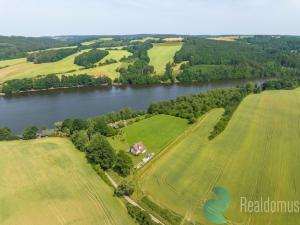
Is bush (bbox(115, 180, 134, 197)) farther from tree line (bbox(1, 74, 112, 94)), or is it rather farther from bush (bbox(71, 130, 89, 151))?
tree line (bbox(1, 74, 112, 94))

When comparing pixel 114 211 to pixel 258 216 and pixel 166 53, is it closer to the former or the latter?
pixel 258 216

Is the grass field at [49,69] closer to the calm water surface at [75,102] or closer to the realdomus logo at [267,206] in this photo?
the calm water surface at [75,102]

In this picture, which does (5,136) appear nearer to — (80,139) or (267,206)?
(80,139)

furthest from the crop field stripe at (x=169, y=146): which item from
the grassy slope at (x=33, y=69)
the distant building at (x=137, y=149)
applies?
the grassy slope at (x=33, y=69)

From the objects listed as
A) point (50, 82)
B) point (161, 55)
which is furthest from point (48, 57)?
point (161, 55)

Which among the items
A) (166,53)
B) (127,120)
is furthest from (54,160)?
(166,53)

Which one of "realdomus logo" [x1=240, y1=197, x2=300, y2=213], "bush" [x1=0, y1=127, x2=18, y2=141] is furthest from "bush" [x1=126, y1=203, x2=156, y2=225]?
"bush" [x1=0, y1=127, x2=18, y2=141]
